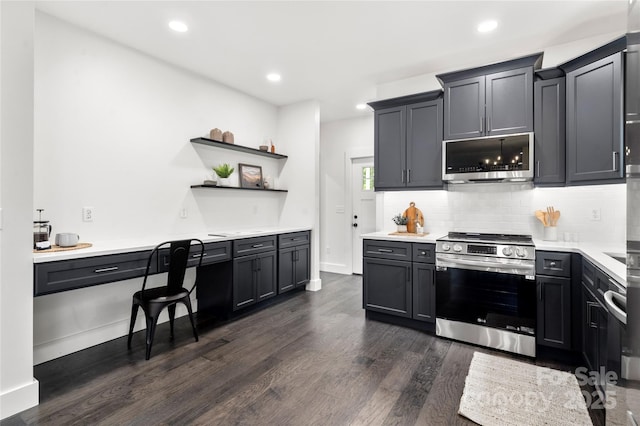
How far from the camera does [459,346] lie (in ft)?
9.61

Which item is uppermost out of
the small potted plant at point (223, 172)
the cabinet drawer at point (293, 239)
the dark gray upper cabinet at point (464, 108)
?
the dark gray upper cabinet at point (464, 108)

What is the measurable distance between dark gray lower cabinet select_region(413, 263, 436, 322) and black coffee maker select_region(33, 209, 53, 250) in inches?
123

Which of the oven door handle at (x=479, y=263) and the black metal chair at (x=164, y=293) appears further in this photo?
the oven door handle at (x=479, y=263)

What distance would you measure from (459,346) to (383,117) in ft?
8.38

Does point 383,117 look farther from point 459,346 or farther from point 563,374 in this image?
point 563,374

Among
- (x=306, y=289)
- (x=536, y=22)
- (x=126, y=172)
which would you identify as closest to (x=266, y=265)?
(x=306, y=289)

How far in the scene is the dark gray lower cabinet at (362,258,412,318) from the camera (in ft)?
10.9

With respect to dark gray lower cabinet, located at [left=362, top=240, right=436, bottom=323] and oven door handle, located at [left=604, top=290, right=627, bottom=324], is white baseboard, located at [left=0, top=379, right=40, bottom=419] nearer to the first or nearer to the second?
dark gray lower cabinet, located at [left=362, top=240, right=436, bottom=323]

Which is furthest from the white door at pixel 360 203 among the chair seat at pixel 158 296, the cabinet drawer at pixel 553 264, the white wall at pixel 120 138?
the chair seat at pixel 158 296

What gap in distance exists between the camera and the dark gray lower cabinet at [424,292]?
3.16 meters

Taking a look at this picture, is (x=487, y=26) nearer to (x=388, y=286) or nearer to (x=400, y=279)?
(x=400, y=279)

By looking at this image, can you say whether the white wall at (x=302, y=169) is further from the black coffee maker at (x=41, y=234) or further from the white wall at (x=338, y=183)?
the black coffee maker at (x=41, y=234)

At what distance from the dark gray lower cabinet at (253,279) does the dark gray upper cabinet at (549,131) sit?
3.00 m

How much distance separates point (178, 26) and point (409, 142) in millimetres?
2549
